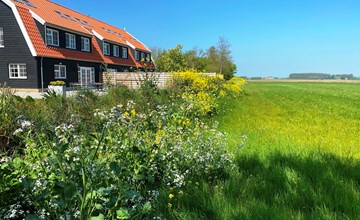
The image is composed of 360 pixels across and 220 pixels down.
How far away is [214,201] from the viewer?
2.90m

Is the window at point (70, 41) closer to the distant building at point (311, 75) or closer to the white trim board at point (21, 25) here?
the white trim board at point (21, 25)

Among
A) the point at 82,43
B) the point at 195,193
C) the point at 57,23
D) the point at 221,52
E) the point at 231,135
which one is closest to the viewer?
the point at 195,193

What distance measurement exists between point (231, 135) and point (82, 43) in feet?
80.7

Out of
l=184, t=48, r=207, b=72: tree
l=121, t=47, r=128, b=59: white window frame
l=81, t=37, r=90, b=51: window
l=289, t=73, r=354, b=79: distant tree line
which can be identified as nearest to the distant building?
l=289, t=73, r=354, b=79: distant tree line

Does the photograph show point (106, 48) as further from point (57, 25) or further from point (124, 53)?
point (57, 25)

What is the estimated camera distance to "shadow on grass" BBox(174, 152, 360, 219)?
8.89ft

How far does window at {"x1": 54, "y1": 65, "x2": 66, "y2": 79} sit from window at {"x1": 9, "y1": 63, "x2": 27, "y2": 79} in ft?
7.71

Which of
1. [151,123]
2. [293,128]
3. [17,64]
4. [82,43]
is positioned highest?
[82,43]

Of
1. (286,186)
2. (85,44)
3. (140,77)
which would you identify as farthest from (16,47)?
(286,186)

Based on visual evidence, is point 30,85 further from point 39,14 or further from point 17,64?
point 39,14

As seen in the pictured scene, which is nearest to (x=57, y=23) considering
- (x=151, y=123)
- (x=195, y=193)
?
(x=151, y=123)

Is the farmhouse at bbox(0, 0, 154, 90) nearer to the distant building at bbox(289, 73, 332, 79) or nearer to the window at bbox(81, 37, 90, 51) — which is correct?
the window at bbox(81, 37, 90, 51)

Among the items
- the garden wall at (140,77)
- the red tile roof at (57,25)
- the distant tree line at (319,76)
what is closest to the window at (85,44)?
the red tile roof at (57,25)

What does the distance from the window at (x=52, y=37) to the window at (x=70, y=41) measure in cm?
144
